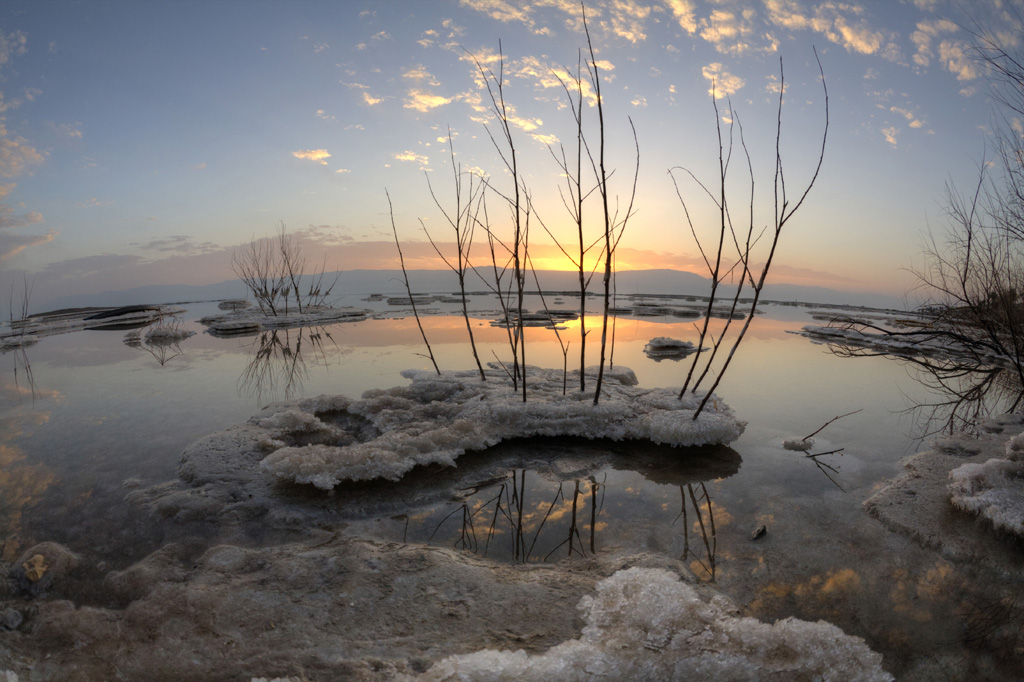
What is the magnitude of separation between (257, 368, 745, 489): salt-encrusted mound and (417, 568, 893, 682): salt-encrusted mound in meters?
2.23

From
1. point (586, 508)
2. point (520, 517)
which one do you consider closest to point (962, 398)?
point (586, 508)

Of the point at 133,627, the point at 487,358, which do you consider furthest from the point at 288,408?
the point at 487,358

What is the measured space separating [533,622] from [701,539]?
1.38m

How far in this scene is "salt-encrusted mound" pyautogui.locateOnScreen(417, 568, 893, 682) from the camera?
195cm

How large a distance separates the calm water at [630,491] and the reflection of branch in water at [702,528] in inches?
0.6

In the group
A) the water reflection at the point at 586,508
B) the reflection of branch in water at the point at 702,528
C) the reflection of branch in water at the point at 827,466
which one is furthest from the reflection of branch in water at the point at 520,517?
the reflection of branch in water at the point at 827,466

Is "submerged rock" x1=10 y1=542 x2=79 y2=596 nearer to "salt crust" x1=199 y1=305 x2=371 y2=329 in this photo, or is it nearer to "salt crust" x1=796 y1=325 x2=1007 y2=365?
"salt crust" x1=796 y1=325 x2=1007 y2=365

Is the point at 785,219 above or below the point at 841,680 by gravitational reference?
above

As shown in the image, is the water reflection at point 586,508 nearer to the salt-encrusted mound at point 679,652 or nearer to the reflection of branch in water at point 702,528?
the reflection of branch in water at point 702,528

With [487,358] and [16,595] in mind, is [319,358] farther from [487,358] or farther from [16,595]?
[16,595]

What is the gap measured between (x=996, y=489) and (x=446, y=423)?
15.1ft

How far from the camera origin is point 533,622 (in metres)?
2.29

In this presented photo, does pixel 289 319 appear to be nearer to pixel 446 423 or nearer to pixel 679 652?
pixel 446 423

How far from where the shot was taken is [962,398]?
6.71m
